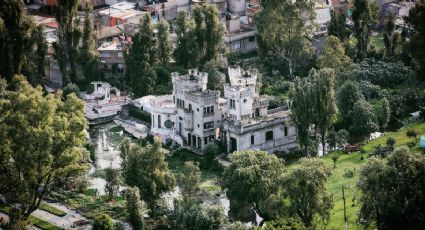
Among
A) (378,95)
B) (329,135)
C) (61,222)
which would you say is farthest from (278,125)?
(61,222)

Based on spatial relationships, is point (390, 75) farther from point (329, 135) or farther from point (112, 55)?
point (112, 55)

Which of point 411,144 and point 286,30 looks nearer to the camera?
point 411,144

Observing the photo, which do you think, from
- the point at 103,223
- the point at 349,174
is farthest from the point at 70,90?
the point at 349,174

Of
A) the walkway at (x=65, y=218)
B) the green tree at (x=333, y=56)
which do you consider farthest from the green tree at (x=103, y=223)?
the green tree at (x=333, y=56)

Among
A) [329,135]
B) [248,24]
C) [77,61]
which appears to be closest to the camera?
[329,135]

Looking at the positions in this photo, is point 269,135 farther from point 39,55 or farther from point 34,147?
point 39,55

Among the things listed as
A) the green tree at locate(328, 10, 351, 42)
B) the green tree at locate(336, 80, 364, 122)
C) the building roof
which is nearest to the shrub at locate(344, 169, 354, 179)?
the green tree at locate(336, 80, 364, 122)
